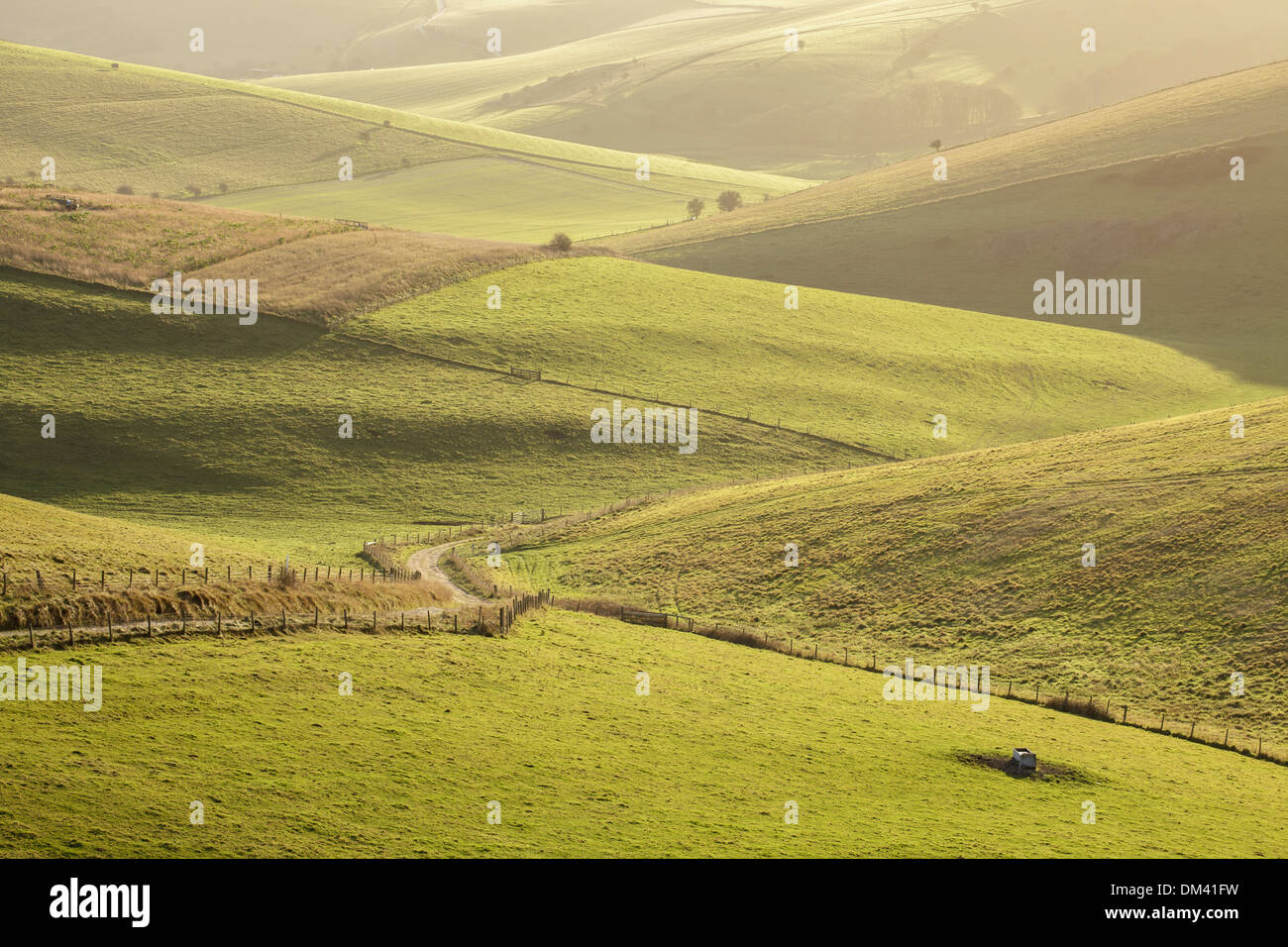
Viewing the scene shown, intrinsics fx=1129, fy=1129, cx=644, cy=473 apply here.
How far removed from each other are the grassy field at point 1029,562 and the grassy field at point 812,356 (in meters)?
12.9

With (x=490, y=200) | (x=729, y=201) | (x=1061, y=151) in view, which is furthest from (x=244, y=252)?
(x=1061, y=151)

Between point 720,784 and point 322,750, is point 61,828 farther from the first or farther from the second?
point 720,784

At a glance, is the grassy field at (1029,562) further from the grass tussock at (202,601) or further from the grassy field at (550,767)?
the grass tussock at (202,601)

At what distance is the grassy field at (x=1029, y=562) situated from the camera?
35.0 meters

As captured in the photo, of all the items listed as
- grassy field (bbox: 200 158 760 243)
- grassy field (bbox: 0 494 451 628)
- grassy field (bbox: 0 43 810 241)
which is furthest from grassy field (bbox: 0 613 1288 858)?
grassy field (bbox: 0 43 810 241)

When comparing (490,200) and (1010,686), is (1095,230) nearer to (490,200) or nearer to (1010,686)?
(490,200)

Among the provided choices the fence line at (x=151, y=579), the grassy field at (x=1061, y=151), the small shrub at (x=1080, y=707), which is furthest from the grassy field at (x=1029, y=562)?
the grassy field at (x=1061, y=151)

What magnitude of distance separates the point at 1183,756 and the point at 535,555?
28.0m

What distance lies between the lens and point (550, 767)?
24391mm

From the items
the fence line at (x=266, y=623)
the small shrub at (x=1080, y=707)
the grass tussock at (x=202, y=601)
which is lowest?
the small shrub at (x=1080, y=707)

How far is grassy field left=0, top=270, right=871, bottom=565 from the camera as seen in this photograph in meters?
53.8
